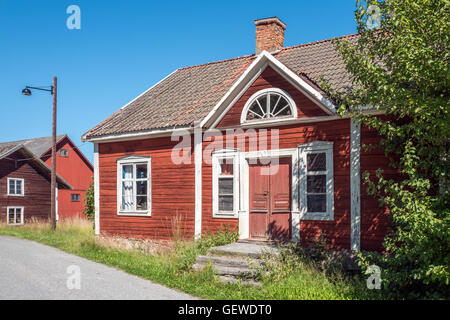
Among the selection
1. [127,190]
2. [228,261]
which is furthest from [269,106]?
[127,190]

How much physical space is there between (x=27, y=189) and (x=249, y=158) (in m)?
20.6

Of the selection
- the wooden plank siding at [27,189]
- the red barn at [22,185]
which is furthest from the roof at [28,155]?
the wooden plank siding at [27,189]

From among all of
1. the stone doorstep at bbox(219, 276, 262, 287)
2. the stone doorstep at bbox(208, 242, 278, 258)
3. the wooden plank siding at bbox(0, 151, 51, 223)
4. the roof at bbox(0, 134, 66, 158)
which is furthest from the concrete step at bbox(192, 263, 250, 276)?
the roof at bbox(0, 134, 66, 158)

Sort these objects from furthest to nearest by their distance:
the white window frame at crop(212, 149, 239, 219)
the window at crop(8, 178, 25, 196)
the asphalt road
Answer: the window at crop(8, 178, 25, 196) → the white window frame at crop(212, 149, 239, 219) → the asphalt road

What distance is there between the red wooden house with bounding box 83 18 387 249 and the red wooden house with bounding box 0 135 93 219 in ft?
67.2

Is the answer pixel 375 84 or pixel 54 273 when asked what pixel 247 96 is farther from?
pixel 54 273

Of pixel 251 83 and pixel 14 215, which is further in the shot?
pixel 14 215

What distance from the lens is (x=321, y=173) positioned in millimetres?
10250

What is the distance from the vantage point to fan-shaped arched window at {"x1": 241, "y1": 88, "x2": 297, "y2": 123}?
10855mm

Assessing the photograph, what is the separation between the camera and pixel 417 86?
25.1 feet

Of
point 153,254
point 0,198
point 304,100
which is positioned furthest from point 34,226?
Answer: point 304,100

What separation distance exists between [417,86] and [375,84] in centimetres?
70

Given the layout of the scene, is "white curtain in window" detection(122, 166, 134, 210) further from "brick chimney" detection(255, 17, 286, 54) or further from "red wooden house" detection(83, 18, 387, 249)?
"brick chimney" detection(255, 17, 286, 54)

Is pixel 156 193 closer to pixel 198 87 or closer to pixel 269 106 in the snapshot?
pixel 198 87
